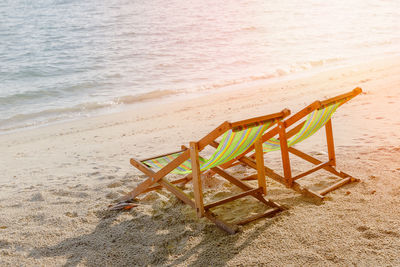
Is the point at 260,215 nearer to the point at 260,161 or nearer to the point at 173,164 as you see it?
the point at 260,161

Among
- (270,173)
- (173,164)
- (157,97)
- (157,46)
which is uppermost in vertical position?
(157,46)

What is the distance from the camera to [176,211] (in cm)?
355

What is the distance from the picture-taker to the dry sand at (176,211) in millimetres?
2812

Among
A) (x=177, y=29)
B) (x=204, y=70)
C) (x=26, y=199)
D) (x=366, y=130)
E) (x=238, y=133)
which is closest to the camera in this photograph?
(x=238, y=133)

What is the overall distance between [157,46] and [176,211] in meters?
15.1

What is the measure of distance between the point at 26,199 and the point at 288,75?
974 cm

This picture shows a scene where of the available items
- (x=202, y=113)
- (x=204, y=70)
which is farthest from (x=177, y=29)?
(x=202, y=113)

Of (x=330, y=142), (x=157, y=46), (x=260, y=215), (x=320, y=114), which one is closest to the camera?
(x=260, y=215)

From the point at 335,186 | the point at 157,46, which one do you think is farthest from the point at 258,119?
the point at 157,46

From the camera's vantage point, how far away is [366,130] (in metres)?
5.50

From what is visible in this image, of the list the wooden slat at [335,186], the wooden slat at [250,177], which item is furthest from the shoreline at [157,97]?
the wooden slat at [335,186]

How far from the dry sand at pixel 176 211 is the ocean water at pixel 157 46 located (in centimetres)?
367

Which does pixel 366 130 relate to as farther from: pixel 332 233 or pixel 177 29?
pixel 177 29

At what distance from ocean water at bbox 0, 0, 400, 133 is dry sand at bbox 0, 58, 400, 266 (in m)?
3.67
